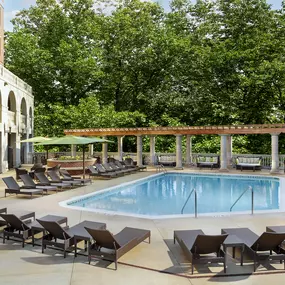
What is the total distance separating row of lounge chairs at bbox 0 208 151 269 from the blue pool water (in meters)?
3.49

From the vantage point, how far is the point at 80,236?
695 centimetres

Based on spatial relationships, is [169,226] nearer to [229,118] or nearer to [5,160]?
[5,160]

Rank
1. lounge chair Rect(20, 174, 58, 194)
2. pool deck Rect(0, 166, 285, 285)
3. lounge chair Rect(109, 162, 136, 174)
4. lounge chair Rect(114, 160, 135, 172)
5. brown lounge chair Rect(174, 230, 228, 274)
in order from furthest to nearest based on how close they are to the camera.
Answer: lounge chair Rect(114, 160, 135, 172)
lounge chair Rect(109, 162, 136, 174)
lounge chair Rect(20, 174, 58, 194)
brown lounge chair Rect(174, 230, 228, 274)
pool deck Rect(0, 166, 285, 285)

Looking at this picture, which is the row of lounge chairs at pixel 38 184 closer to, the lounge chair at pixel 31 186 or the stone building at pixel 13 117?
the lounge chair at pixel 31 186

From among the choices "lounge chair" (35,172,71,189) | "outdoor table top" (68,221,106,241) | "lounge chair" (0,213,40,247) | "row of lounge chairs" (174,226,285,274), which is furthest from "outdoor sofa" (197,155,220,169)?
"lounge chair" (0,213,40,247)

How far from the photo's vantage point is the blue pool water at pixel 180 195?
1299 cm

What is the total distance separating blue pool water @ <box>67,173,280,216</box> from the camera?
13.0 m

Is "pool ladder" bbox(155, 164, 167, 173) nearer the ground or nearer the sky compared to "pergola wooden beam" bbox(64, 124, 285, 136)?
nearer the ground

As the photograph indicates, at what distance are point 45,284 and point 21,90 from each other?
26.5 meters

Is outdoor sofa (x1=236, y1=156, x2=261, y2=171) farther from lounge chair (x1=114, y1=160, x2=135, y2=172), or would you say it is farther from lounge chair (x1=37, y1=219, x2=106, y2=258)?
lounge chair (x1=37, y1=219, x2=106, y2=258)

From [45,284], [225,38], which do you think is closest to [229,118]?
[225,38]

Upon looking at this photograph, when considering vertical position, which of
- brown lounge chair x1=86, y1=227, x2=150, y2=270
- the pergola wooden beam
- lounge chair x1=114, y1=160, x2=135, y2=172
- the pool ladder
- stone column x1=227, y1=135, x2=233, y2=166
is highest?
the pergola wooden beam

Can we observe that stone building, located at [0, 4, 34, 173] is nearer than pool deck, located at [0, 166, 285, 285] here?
No

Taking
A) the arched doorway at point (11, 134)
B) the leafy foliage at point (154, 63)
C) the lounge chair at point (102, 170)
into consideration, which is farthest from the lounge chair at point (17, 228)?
the leafy foliage at point (154, 63)
